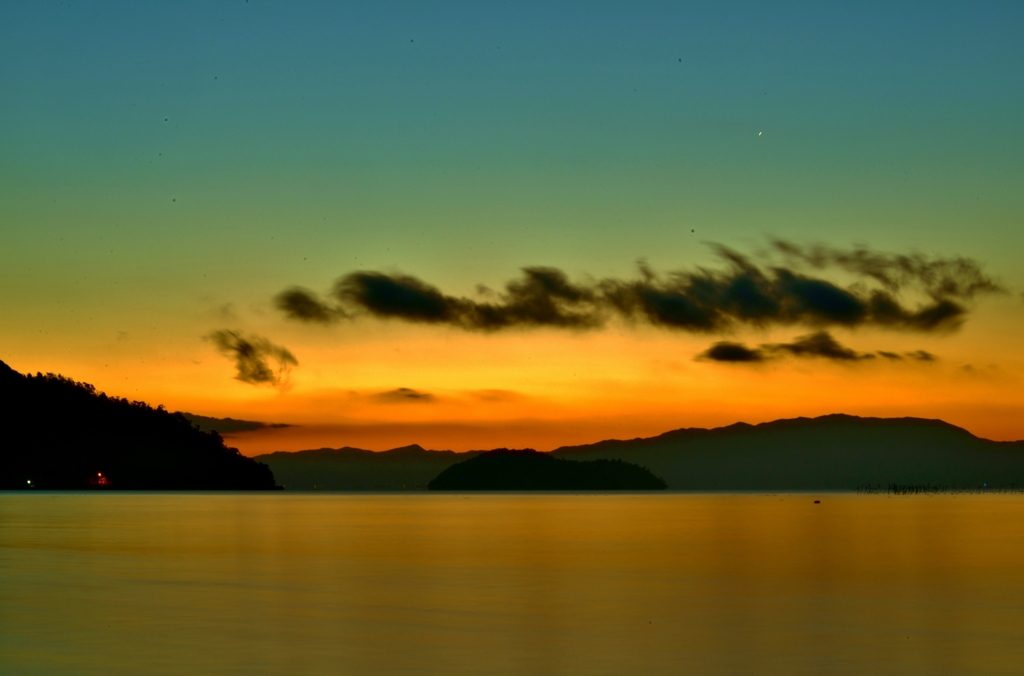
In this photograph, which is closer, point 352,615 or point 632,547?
point 352,615

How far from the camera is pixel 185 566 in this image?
43.4 m

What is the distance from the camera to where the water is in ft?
71.7

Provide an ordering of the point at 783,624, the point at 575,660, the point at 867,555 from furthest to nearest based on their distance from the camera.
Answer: the point at 867,555 → the point at 783,624 → the point at 575,660

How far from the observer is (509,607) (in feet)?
99.9

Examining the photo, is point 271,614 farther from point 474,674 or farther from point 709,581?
point 709,581

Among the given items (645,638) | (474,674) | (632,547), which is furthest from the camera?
(632,547)

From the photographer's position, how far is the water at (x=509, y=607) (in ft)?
71.7

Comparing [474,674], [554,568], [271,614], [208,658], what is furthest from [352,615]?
[554,568]

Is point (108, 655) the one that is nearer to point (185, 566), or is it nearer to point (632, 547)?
point (185, 566)

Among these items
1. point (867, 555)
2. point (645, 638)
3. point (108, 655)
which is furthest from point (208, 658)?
point (867, 555)

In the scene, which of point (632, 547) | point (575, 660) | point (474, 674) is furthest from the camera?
point (632, 547)

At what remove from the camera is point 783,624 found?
27.1m

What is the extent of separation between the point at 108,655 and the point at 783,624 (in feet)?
47.8

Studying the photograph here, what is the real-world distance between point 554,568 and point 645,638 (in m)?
17.7
